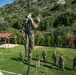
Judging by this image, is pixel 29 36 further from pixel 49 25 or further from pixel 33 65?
pixel 49 25

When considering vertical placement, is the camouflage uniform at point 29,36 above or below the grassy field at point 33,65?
above

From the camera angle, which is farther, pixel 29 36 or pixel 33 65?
pixel 33 65

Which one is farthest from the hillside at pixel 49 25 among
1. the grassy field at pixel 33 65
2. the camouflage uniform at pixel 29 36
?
the camouflage uniform at pixel 29 36

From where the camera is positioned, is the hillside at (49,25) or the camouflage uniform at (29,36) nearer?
the camouflage uniform at (29,36)

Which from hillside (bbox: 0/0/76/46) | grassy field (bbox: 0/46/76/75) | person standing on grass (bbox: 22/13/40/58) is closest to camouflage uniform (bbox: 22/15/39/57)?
person standing on grass (bbox: 22/13/40/58)

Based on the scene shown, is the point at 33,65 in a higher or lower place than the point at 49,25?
lower

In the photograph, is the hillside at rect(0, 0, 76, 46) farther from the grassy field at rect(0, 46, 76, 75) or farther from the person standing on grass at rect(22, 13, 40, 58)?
the person standing on grass at rect(22, 13, 40, 58)

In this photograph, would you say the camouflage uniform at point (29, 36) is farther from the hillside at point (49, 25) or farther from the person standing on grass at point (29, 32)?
the hillside at point (49, 25)

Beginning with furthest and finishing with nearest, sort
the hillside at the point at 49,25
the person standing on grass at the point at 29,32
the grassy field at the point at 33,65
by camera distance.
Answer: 1. the hillside at the point at 49,25
2. the grassy field at the point at 33,65
3. the person standing on grass at the point at 29,32

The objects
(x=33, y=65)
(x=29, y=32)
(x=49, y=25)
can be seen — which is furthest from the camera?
(x=49, y=25)

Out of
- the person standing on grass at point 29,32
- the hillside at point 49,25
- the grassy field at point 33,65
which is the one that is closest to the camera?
the person standing on grass at point 29,32

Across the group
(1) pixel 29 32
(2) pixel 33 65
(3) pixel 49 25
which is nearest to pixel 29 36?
(1) pixel 29 32

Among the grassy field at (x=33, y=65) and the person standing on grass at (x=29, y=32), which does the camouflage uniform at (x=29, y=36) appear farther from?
the grassy field at (x=33, y=65)

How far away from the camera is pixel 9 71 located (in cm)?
3309
